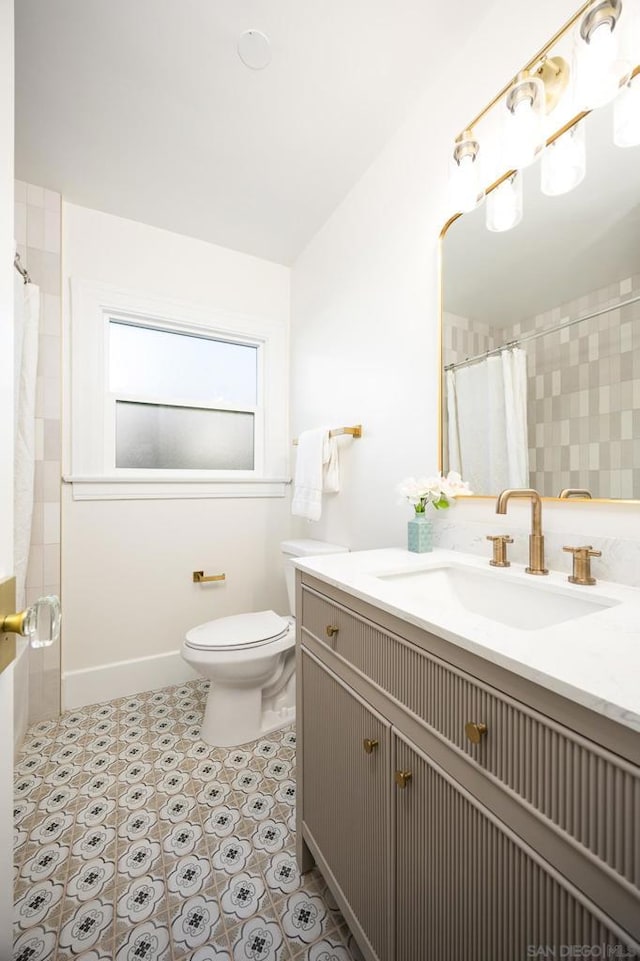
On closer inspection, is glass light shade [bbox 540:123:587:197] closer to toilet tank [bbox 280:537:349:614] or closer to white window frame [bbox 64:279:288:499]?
toilet tank [bbox 280:537:349:614]

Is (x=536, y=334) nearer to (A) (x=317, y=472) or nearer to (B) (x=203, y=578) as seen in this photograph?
(A) (x=317, y=472)

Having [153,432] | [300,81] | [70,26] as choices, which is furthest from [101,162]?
→ [153,432]

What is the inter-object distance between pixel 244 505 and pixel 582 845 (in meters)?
2.06

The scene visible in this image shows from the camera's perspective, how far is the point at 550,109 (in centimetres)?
101

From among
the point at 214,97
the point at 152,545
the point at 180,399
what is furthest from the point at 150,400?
the point at 214,97

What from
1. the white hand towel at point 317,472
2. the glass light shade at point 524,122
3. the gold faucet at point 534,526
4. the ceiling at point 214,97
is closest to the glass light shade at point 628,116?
the glass light shade at point 524,122

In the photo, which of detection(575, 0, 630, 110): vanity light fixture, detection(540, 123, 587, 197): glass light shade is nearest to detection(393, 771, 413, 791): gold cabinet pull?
detection(540, 123, 587, 197): glass light shade

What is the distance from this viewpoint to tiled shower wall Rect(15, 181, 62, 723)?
1802 mm

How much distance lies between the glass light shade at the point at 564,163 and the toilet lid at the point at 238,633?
1737mm

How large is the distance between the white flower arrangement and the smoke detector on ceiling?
4.77 feet

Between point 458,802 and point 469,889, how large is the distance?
0.38 ft

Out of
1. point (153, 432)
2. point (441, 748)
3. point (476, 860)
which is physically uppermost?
point (153, 432)

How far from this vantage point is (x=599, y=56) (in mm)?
872

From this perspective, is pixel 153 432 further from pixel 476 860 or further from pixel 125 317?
pixel 476 860
